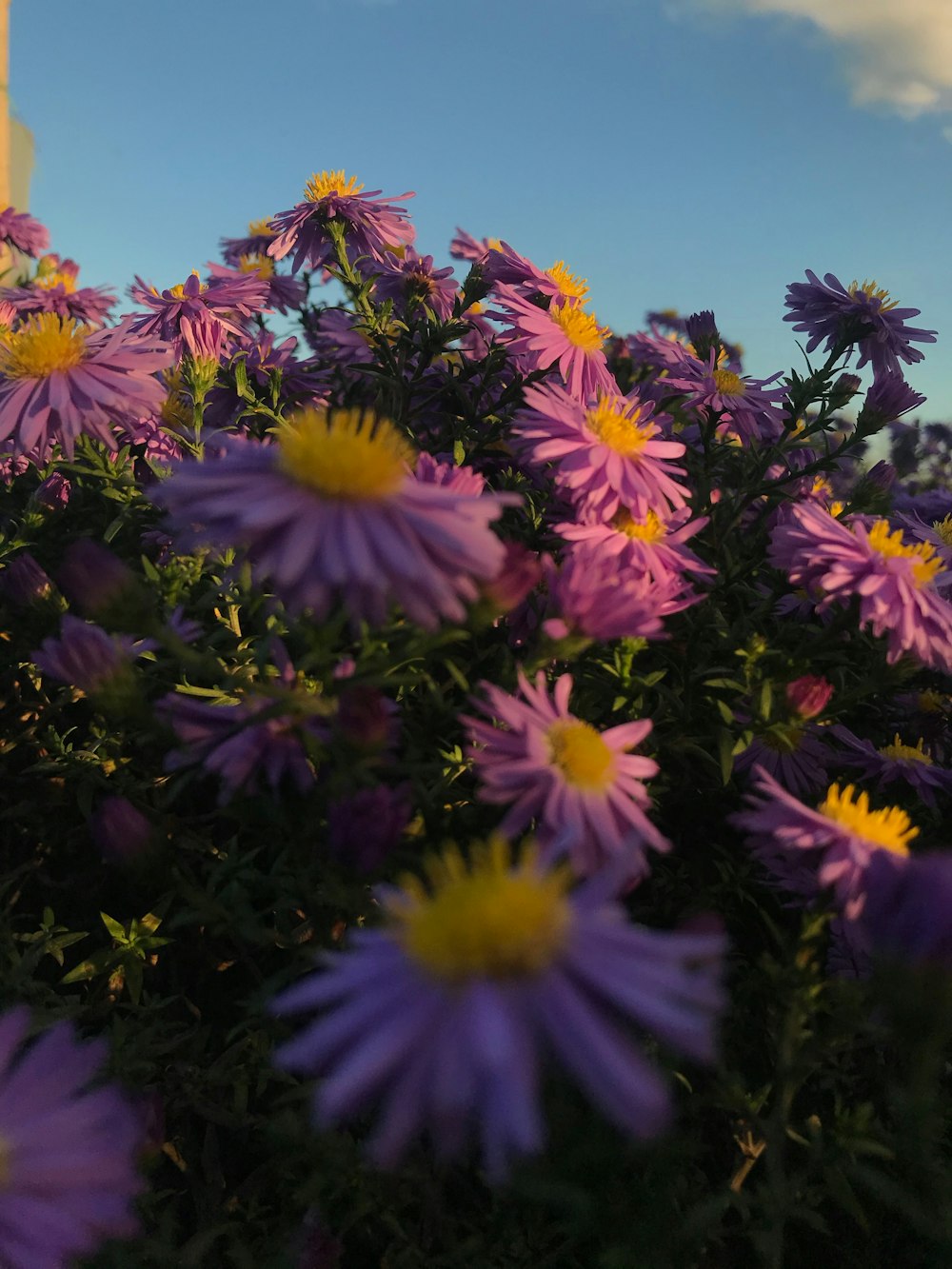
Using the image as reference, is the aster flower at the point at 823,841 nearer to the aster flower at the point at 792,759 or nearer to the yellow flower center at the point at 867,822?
the yellow flower center at the point at 867,822

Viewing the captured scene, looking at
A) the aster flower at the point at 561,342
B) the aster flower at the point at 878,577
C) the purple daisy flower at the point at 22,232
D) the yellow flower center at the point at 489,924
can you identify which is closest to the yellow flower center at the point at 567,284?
the aster flower at the point at 561,342

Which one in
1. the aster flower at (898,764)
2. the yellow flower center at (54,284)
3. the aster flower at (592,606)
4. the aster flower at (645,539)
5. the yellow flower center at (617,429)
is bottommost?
the aster flower at (592,606)

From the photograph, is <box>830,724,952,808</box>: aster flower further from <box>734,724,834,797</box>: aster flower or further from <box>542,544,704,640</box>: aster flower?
<box>542,544,704,640</box>: aster flower

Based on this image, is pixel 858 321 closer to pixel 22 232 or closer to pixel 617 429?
pixel 617 429

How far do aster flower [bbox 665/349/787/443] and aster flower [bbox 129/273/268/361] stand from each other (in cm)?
141

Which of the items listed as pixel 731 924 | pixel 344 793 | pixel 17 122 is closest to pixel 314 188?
pixel 344 793

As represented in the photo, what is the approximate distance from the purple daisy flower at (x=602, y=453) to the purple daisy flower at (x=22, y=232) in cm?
402

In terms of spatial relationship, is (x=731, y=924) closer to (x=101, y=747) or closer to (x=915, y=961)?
(x=915, y=961)

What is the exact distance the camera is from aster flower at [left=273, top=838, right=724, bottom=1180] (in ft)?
2.64

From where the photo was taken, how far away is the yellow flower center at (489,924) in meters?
0.92

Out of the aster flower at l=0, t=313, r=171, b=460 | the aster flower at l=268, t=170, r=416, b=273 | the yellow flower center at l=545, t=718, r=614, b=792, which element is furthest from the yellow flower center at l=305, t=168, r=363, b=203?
the yellow flower center at l=545, t=718, r=614, b=792

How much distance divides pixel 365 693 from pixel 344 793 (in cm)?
18

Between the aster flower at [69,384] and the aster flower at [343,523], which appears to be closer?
the aster flower at [343,523]

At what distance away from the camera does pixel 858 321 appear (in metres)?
2.70
